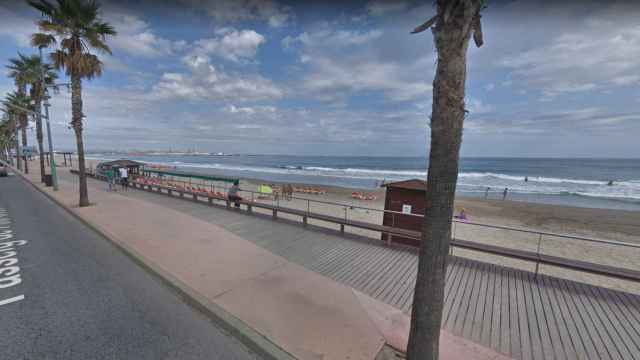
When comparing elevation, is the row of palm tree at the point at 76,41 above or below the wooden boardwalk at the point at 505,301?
above

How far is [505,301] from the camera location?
152 inches

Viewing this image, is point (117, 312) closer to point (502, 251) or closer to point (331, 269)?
point (331, 269)

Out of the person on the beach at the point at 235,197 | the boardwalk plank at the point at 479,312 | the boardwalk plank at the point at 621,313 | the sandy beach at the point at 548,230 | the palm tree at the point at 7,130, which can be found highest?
the palm tree at the point at 7,130

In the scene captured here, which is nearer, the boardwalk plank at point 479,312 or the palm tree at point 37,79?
the boardwalk plank at point 479,312

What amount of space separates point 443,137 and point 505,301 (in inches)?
141

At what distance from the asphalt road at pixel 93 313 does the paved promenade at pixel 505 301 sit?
2.32 metres

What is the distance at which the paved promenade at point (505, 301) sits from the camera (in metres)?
3.02

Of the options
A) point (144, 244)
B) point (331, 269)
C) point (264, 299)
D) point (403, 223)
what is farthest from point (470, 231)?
point (144, 244)

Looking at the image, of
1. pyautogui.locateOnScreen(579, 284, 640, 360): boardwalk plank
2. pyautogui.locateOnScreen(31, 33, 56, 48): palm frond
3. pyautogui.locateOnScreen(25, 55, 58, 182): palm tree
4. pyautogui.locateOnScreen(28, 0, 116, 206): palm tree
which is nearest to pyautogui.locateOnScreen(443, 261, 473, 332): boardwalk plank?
pyautogui.locateOnScreen(579, 284, 640, 360): boardwalk plank

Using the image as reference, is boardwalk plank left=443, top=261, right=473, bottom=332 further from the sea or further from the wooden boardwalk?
the sea

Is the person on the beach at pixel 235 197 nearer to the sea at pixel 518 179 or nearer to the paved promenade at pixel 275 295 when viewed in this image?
the paved promenade at pixel 275 295

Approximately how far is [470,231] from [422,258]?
11.6 meters

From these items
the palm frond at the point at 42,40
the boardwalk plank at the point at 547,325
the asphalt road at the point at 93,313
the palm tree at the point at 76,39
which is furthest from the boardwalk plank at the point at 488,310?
the palm frond at the point at 42,40

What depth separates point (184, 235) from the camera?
6.48m
